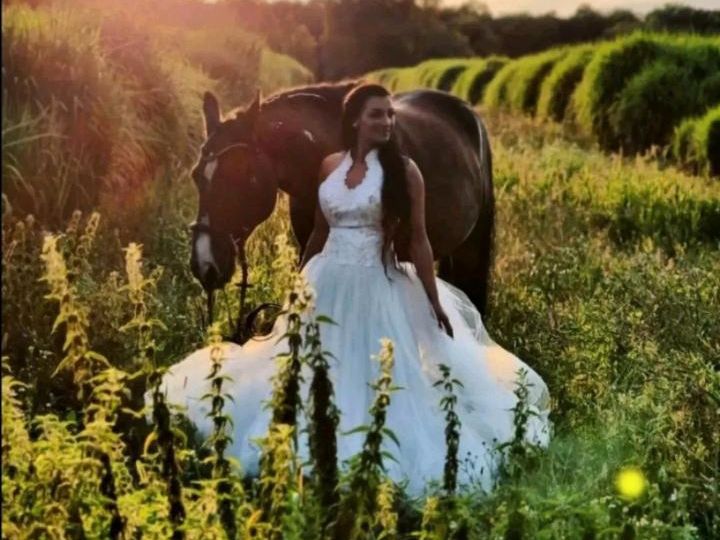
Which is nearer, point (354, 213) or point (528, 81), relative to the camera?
point (354, 213)

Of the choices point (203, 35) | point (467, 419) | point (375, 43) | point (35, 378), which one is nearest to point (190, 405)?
point (35, 378)

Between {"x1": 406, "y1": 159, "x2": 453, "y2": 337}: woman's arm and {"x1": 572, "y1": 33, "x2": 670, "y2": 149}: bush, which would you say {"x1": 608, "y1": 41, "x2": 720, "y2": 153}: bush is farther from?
{"x1": 406, "y1": 159, "x2": 453, "y2": 337}: woman's arm

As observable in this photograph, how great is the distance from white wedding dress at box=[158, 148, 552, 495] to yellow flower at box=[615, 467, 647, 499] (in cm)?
36

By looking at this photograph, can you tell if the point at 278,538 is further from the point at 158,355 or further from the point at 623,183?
the point at 623,183

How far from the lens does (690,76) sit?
12.9 meters

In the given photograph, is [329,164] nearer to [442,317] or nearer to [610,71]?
[442,317]

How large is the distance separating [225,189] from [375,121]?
593 mm

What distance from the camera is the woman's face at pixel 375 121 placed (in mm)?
4078

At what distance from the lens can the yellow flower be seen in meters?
3.93

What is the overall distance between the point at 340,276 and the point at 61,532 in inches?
68.7

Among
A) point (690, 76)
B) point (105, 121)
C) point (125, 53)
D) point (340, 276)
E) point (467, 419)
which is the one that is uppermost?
point (690, 76)

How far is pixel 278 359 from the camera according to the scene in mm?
3021

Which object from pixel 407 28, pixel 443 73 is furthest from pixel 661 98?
pixel 443 73

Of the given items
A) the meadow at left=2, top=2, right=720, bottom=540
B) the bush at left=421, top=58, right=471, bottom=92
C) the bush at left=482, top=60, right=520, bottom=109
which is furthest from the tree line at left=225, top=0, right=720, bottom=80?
the bush at left=421, top=58, right=471, bottom=92
